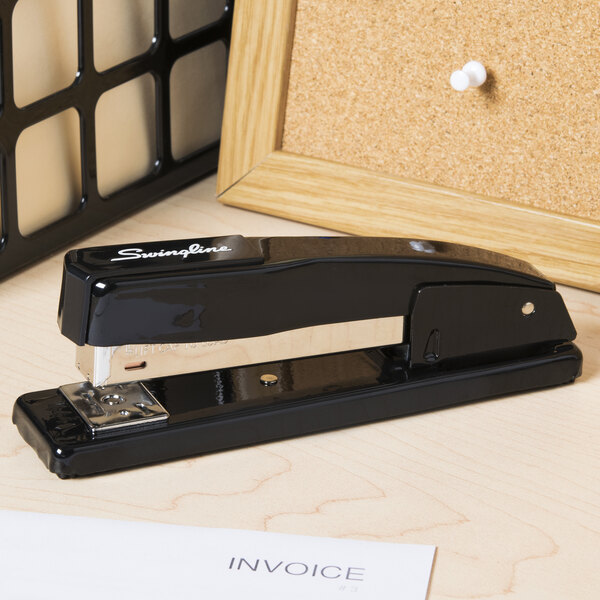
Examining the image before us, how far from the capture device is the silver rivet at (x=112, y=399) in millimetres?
545

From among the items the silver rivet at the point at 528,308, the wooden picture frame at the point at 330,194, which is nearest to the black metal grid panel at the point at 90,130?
the wooden picture frame at the point at 330,194

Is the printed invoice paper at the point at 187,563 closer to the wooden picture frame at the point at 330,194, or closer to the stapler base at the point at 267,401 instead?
the stapler base at the point at 267,401

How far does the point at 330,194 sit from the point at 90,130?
0.65 feet

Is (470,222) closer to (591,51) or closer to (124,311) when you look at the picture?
(591,51)

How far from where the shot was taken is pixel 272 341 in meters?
0.56

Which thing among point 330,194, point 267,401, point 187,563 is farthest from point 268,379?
point 330,194

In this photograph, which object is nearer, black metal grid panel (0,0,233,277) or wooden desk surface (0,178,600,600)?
wooden desk surface (0,178,600,600)

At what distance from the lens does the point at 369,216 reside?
0.82 metres

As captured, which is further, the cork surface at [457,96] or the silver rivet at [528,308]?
the cork surface at [457,96]

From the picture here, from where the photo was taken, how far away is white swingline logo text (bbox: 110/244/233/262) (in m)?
0.52

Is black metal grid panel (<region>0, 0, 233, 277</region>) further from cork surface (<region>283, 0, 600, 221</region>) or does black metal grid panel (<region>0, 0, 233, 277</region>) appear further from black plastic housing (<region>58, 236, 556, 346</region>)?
black plastic housing (<region>58, 236, 556, 346</region>)

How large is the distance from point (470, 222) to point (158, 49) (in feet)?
0.97

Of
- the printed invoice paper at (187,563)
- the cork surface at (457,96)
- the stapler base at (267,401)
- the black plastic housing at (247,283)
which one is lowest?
the printed invoice paper at (187,563)

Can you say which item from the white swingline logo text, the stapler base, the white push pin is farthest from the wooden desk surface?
the white push pin
